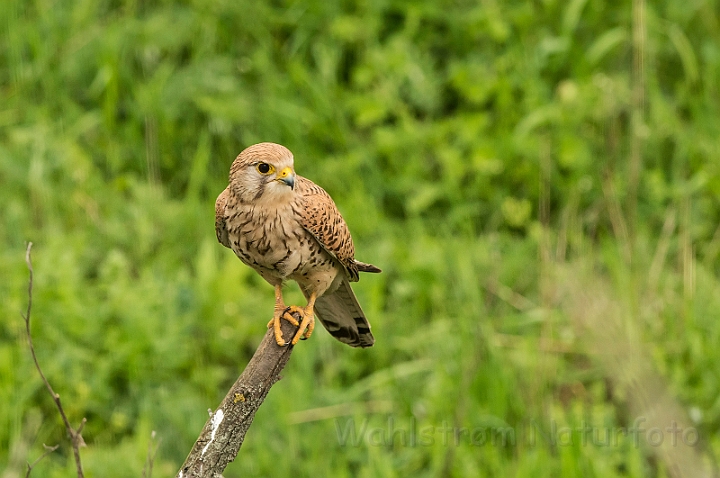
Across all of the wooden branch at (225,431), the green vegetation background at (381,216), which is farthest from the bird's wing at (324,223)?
the green vegetation background at (381,216)

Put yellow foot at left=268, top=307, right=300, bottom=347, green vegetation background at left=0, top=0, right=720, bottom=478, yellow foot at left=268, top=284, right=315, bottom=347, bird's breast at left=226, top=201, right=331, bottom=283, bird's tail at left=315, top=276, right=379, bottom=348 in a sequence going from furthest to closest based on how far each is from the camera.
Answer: green vegetation background at left=0, top=0, right=720, bottom=478, bird's tail at left=315, top=276, right=379, bottom=348, bird's breast at left=226, top=201, right=331, bottom=283, yellow foot at left=268, top=284, right=315, bottom=347, yellow foot at left=268, top=307, right=300, bottom=347

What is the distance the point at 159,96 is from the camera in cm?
556

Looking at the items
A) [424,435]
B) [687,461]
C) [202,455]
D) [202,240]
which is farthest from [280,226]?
[202,240]

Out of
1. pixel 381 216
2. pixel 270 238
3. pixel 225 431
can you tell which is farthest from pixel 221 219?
pixel 381 216

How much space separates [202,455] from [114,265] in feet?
9.73

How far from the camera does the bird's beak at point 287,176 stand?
7.74ft

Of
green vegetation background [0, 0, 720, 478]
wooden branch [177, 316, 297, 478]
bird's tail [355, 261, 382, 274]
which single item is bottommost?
green vegetation background [0, 0, 720, 478]

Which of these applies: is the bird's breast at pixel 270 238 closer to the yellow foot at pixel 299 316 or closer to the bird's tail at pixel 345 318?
the yellow foot at pixel 299 316

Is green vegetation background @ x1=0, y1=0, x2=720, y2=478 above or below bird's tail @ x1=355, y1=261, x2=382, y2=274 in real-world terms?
below

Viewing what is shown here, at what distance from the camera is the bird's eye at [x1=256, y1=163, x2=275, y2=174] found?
236cm

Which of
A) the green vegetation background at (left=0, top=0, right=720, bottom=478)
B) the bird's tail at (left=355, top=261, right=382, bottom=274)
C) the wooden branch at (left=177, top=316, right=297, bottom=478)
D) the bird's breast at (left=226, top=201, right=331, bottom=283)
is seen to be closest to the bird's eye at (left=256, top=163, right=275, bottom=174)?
the bird's breast at (left=226, top=201, right=331, bottom=283)

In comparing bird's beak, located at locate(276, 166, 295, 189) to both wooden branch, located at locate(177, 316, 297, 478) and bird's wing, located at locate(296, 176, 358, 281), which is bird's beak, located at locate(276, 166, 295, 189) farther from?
wooden branch, located at locate(177, 316, 297, 478)

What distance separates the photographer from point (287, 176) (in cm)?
236

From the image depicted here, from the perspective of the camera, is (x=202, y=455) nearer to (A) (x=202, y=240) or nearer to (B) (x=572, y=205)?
(A) (x=202, y=240)
